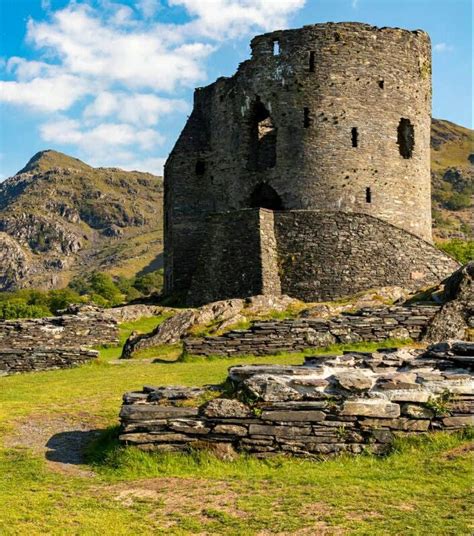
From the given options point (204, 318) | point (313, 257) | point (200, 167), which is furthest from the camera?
point (200, 167)

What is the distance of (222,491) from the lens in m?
7.70

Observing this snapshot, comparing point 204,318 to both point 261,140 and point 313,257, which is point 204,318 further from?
point 261,140

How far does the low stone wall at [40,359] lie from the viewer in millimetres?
18641

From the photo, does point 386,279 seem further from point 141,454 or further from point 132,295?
point 132,295

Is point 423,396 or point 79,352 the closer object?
point 423,396

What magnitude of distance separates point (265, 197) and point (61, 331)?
15.8 m

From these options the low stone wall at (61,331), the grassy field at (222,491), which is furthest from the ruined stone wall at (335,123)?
the grassy field at (222,491)

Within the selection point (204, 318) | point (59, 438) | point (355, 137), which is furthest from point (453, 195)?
point (59, 438)

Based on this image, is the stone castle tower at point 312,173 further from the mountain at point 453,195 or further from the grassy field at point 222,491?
the mountain at point 453,195

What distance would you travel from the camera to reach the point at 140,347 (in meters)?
20.1

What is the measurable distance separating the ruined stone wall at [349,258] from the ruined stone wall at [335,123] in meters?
2.55

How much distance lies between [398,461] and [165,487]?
9.22ft

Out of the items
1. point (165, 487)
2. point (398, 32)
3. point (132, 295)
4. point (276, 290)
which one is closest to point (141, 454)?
point (165, 487)

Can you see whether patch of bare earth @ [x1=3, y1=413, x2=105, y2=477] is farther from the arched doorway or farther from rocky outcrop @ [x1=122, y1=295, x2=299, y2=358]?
the arched doorway
